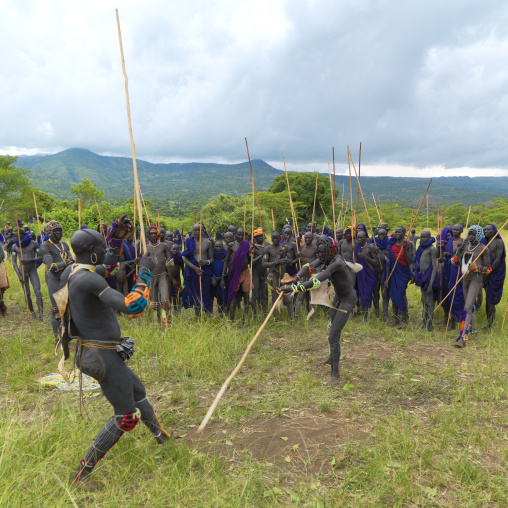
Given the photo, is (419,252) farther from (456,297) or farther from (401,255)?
(456,297)

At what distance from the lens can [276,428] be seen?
12.6ft

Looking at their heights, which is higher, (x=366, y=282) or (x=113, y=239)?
(x=113, y=239)

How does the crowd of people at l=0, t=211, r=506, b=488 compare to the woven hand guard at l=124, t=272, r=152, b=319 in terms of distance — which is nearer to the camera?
the woven hand guard at l=124, t=272, r=152, b=319

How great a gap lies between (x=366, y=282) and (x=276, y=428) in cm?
465

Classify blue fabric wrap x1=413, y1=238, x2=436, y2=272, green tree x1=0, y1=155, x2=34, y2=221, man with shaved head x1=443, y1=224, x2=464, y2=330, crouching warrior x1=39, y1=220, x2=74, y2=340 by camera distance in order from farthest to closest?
1. green tree x1=0, y1=155, x2=34, y2=221
2. blue fabric wrap x1=413, y1=238, x2=436, y2=272
3. man with shaved head x1=443, y1=224, x2=464, y2=330
4. crouching warrior x1=39, y1=220, x2=74, y2=340

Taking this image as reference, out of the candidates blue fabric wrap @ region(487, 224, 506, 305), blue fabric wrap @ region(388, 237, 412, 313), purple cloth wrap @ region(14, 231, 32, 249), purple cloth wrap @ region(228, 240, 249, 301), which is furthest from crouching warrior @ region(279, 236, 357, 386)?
purple cloth wrap @ region(14, 231, 32, 249)

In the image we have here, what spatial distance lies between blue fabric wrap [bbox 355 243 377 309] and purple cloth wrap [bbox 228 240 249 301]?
7.93 feet

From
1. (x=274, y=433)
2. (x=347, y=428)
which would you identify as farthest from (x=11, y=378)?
(x=347, y=428)

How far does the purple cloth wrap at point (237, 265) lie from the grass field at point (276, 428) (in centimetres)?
133

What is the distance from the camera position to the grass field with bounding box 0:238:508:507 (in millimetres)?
2861

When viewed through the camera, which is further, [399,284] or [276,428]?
[399,284]

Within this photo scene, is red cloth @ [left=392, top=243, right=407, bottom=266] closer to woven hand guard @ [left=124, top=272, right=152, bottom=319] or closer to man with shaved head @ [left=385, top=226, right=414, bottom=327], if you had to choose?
man with shaved head @ [left=385, top=226, right=414, bottom=327]

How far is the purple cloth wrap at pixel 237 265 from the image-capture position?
7320mm

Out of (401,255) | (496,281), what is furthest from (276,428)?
(496,281)
